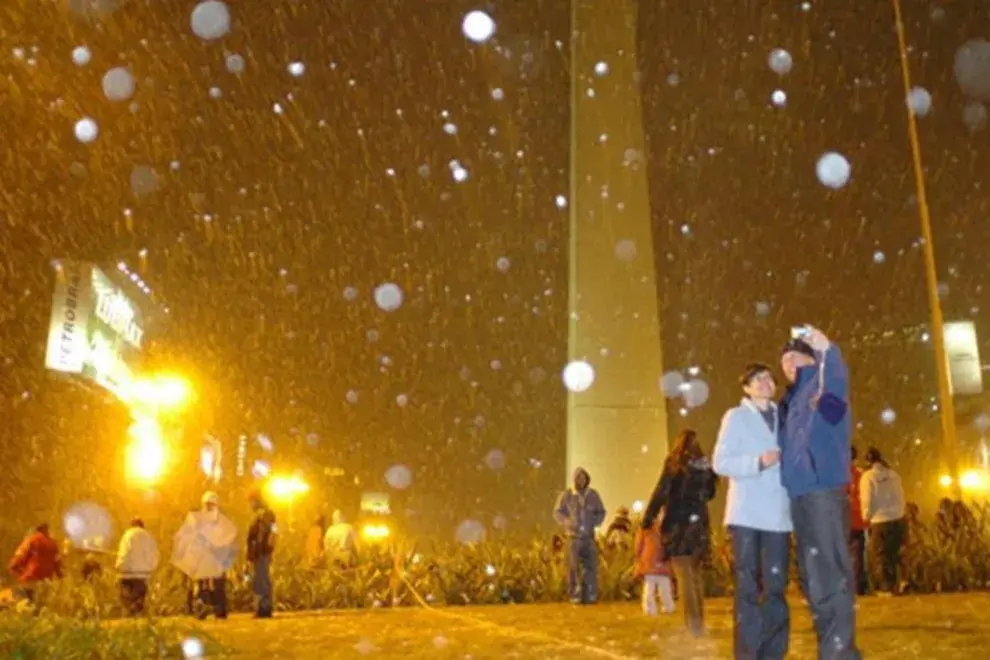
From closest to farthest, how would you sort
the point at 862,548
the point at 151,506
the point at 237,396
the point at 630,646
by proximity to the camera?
the point at 630,646 < the point at 862,548 < the point at 151,506 < the point at 237,396

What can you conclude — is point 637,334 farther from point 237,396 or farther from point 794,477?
point 237,396

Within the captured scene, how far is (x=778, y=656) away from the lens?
234 inches

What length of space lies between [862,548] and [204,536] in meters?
6.95

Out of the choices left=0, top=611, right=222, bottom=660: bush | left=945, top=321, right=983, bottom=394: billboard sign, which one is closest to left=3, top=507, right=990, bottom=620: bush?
left=0, top=611, right=222, bottom=660: bush

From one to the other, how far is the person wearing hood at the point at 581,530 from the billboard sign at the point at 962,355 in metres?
13.7

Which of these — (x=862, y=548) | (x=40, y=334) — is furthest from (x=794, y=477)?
(x=40, y=334)

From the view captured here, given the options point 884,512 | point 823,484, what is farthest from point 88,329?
point 823,484

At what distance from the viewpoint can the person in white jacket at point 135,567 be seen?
13305mm

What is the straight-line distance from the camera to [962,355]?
24781 millimetres

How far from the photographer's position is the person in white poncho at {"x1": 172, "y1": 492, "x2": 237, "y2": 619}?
41.7 ft

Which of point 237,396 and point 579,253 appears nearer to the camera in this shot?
point 579,253

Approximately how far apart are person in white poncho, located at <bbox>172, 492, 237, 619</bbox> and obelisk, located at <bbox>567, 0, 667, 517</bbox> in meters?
4.16

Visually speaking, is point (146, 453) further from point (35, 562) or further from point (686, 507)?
point (686, 507)

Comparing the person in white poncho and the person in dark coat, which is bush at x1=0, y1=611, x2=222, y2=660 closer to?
the person in dark coat
